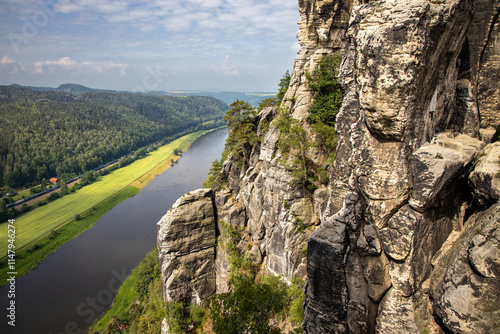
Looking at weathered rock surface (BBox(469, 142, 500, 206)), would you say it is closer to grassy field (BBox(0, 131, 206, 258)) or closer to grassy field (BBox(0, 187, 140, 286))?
grassy field (BBox(0, 187, 140, 286))

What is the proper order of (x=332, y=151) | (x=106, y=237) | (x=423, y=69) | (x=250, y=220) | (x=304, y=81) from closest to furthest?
(x=423, y=69) → (x=332, y=151) → (x=304, y=81) → (x=250, y=220) → (x=106, y=237)

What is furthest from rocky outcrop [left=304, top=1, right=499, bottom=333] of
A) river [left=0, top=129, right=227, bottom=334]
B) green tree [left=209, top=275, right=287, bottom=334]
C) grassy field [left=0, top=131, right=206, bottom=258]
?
grassy field [left=0, top=131, right=206, bottom=258]

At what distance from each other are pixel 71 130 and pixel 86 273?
3140 inches

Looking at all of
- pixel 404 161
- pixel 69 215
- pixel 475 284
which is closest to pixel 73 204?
pixel 69 215

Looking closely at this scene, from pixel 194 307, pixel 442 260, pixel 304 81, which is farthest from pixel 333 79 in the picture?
pixel 194 307

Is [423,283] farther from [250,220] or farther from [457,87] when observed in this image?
[250,220]

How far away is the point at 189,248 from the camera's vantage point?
72.3 feet

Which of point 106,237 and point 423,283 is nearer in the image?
point 423,283

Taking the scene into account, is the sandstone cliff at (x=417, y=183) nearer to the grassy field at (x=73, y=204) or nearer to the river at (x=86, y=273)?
the river at (x=86, y=273)

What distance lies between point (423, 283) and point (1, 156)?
94237 millimetres

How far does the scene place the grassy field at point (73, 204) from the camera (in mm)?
→ 45219

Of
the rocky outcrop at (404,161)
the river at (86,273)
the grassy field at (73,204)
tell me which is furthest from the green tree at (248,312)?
the grassy field at (73,204)

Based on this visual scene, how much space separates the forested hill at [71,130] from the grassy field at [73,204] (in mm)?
13404

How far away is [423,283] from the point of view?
7262 millimetres
